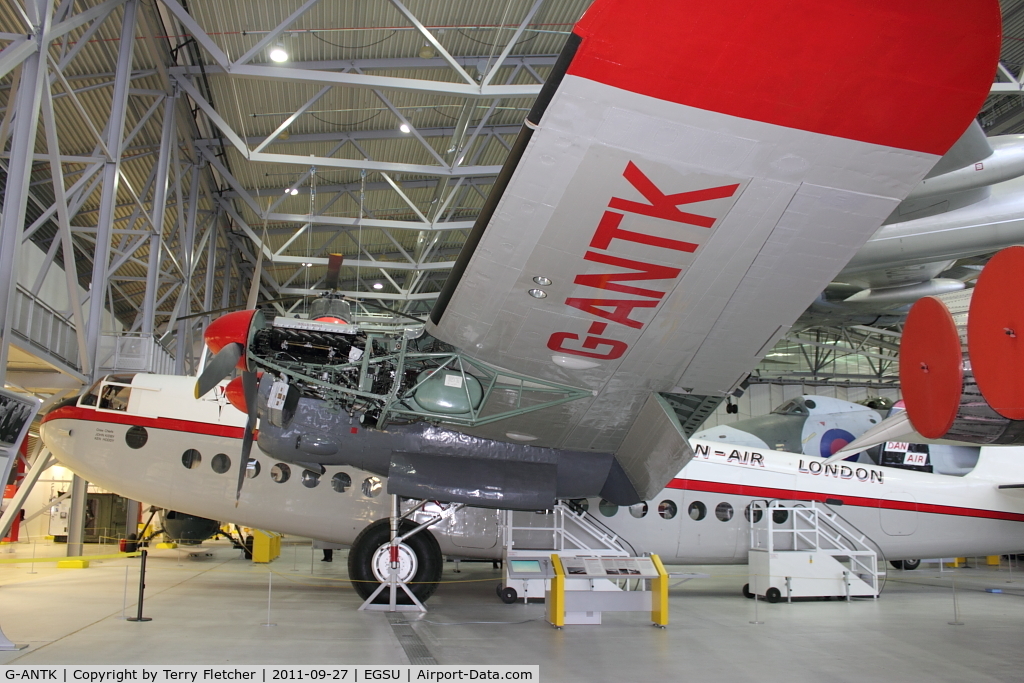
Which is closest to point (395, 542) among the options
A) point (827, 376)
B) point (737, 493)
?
point (737, 493)

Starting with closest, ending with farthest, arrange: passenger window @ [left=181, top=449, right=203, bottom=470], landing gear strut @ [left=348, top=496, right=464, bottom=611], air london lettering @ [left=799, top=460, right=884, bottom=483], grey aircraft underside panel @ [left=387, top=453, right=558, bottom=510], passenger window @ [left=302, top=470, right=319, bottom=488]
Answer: grey aircraft underside panel @ [left=387, top=453, right=558, bottom=510], landing gear strut @ [left=348, top=496, right=464, bottom=611], passenger window @ [left=181, top=449, right=203, bottom=470], passenger window @ [left=302, top=470, right=319, bottom=488], air london lettering @ [left=799, top=460, right=884, bottom=483]

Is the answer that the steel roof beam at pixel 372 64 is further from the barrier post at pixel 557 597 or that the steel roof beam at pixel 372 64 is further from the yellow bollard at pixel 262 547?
the yellow bollard at pixel 262 547

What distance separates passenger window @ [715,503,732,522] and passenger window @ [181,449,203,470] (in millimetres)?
9425

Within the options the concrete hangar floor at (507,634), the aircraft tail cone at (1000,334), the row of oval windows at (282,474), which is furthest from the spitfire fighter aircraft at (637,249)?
the row of oval windows at (282,474)

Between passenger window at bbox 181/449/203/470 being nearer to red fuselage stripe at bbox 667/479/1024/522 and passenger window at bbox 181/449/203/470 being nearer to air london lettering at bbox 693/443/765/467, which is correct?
red fuselage stripe at bbox 667/479/1024/522

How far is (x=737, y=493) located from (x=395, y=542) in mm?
6896

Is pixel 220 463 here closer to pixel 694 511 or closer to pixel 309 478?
pixel 309 478

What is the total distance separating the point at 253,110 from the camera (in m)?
18.0

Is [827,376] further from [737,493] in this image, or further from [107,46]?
[107,46]

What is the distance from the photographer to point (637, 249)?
18.9ft

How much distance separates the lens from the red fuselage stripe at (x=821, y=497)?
13362 millimetres

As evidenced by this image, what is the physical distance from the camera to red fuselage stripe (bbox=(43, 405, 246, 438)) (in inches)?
471

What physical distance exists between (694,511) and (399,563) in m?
5.93

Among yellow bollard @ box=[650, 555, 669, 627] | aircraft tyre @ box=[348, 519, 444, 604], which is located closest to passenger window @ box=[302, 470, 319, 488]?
aircraft tyre @ box=[348, 519, 444, 604]
